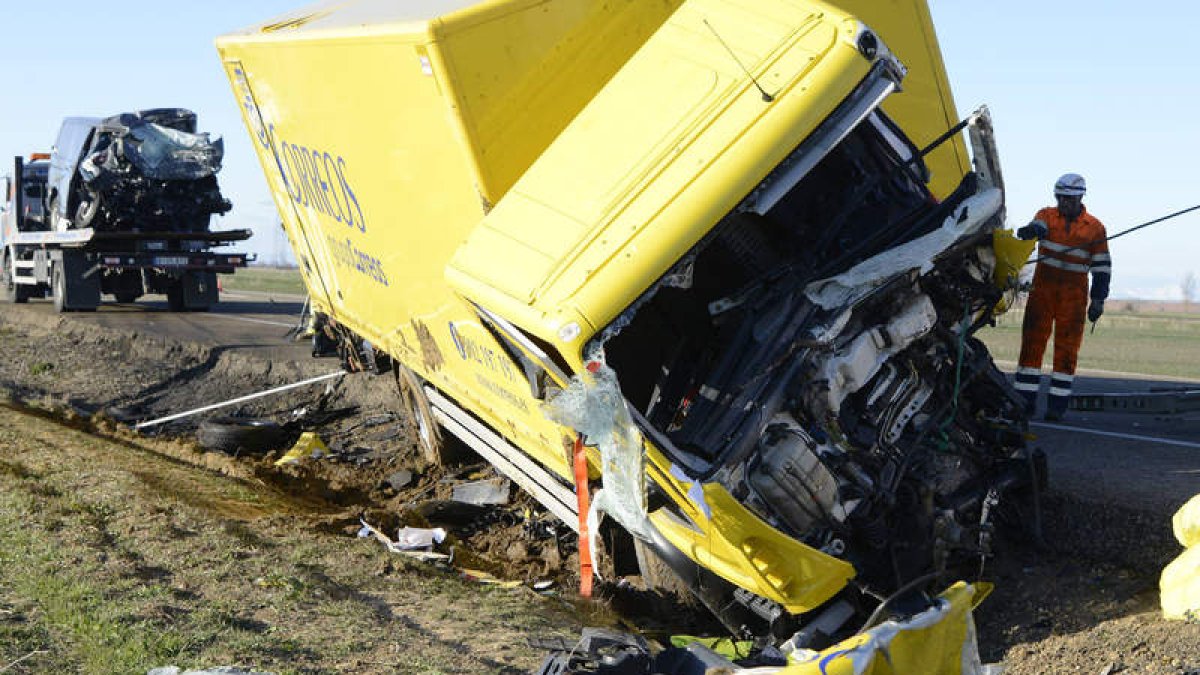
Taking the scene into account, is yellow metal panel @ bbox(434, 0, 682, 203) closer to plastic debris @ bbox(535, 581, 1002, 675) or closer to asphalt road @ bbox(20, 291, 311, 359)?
plastic debris @ bbox(535, 581, 1002, 675)

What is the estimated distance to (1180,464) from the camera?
23.5 ft

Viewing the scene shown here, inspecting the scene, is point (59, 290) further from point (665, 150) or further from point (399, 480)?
point (665, 150)

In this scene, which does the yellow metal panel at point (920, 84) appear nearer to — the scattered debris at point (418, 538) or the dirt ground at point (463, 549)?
the dirt ground at point (463, 549)

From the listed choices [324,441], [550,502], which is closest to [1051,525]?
[550,502]

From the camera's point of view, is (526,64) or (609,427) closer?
(609,427)

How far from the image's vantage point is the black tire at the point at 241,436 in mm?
11258

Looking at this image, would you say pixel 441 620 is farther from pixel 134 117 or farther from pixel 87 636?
pixel 134 117

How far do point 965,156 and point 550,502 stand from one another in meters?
3.07

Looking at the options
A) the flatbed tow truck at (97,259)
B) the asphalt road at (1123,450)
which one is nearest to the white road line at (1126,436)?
the asphalt road at (1123,450)

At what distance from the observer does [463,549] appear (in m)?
7.77

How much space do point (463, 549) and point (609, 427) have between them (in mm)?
3461

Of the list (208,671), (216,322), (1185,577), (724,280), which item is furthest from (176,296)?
(1185,577)

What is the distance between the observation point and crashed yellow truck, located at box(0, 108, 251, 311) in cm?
1897

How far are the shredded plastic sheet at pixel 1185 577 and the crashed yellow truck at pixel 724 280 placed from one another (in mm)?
791
